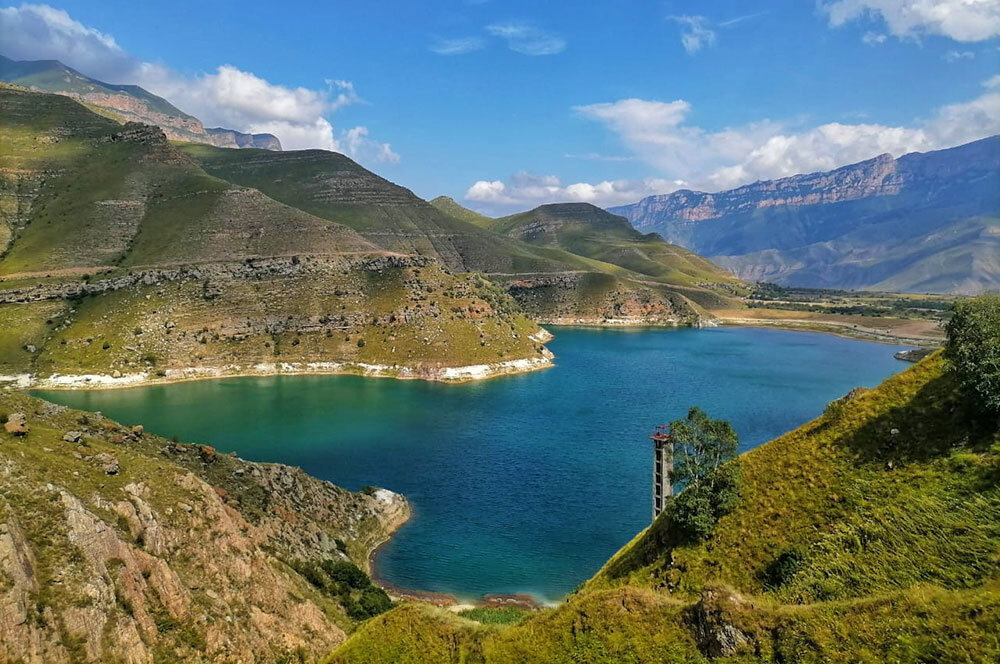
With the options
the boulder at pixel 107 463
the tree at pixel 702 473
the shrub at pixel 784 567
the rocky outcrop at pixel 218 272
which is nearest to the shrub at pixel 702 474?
the tree at pixel 702 473

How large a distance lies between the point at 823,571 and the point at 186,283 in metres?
150

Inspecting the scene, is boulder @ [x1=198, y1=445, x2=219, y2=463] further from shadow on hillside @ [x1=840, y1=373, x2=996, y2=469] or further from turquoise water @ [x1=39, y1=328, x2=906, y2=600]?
shadow on hillside @ [x1=840, y1=373, x2=996, y2=469]

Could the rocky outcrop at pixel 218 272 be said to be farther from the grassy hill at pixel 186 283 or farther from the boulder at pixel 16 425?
the boulder at pixel 16 425

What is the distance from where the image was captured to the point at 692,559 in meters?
27.6

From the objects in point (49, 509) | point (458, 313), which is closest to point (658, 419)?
point (458, 313)

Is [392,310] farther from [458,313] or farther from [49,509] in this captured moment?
[49,509]

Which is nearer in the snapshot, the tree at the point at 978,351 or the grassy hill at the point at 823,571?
the grassy hill at the point at 823,571

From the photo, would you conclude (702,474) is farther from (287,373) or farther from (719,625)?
(287,373)

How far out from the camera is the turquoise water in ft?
176

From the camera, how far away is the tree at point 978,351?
25219mm

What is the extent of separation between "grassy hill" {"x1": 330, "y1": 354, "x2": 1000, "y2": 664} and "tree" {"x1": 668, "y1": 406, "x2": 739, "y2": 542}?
27.3 inches

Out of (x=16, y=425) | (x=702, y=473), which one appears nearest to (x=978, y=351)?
(x=702, y=473)

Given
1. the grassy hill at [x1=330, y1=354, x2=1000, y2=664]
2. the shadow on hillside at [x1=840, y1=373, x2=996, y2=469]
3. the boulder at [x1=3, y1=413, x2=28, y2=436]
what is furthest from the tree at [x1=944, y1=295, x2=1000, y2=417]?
the boulder at [x1=3, y1=413, x2=28, y2=436]

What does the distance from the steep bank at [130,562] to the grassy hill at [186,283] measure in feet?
298
